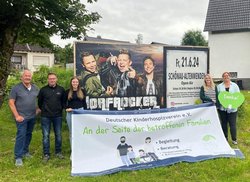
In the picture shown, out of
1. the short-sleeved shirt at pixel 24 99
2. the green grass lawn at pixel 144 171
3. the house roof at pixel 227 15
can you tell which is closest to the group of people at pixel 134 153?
the green grass lawn at pixel 144 171

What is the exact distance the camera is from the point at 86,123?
6.69 metres

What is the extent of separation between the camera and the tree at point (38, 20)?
10.5 meters

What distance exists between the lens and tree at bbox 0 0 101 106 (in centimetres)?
1053

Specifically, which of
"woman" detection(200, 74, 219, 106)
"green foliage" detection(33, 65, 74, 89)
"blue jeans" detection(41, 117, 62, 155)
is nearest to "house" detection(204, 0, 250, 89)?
"green foliage" detection(33, 65, 74, 89)

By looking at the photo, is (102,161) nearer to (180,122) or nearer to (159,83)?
(180,122)

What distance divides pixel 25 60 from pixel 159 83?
38145 millimetres

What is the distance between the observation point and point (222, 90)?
8.23 meters

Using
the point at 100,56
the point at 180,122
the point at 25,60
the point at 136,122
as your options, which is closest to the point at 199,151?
the point at 180,122

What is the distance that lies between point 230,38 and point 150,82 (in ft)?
74.4

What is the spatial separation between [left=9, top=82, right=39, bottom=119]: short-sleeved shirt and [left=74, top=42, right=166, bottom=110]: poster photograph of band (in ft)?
3.61

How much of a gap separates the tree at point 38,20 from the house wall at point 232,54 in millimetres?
18633

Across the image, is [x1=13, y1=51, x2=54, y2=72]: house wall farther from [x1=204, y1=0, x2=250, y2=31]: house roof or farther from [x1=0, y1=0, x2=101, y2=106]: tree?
[x1=0, y1=0, x2=101, y2=106]: tree

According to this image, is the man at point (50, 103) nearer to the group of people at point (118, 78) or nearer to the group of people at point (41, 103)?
the group of people at point (41, 103)

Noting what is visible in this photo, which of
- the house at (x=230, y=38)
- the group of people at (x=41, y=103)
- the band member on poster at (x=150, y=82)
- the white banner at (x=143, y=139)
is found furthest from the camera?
the house at (x=230, y=38)
